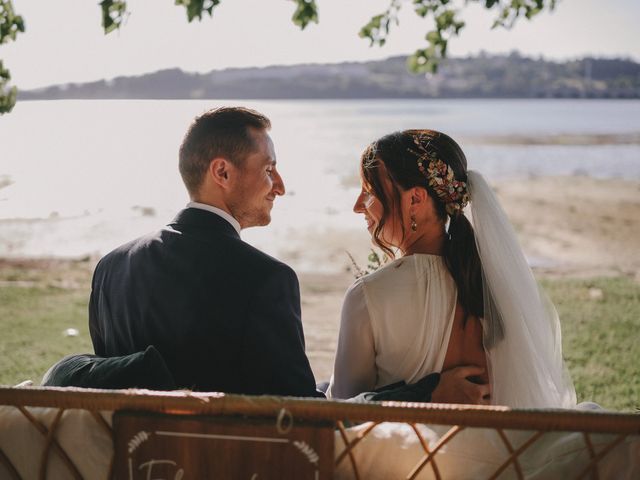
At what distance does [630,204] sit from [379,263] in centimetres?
1555

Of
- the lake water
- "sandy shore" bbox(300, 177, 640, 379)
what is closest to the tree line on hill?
the lake water

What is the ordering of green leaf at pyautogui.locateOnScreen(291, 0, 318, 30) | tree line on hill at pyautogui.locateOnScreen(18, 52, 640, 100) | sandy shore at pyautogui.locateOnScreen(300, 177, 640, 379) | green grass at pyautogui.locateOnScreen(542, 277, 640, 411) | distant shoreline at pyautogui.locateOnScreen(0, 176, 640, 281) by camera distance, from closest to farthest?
green leaf at pyautogui.locateOnScreen(291, 0, 318, 30), green grass at pyautogui.locateOnScreen(542, 277, 640, 411), sandy shore at pyautogui.locateOnScreen(300, 177, 640, 379), distant shoreline at pyautogui.locateOnScreen(0, 176, 640, 281), tree line on hill at pyautogui.locateOnScreen(18, 52, 640, 100)

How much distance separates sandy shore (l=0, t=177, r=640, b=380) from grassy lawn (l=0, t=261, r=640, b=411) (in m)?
0.24

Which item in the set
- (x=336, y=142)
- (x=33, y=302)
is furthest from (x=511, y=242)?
(x=336, y=142)

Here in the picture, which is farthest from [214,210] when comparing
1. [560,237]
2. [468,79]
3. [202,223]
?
[468,79]

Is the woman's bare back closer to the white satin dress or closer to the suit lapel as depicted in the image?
the white satin dress

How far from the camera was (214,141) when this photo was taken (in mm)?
2762

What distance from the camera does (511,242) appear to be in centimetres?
306

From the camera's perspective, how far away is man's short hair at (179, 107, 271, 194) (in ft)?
9.05

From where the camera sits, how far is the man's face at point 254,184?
2787 millimetres

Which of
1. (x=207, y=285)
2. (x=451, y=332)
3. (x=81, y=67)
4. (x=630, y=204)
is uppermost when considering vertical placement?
(x=81, y=67)

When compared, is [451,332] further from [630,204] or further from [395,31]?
[630,204]

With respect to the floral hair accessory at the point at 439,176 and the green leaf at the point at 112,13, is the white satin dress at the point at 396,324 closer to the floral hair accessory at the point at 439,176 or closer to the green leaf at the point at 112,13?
the floral hair accessory at the point at 439,176

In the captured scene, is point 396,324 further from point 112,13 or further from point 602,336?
point 602,336
